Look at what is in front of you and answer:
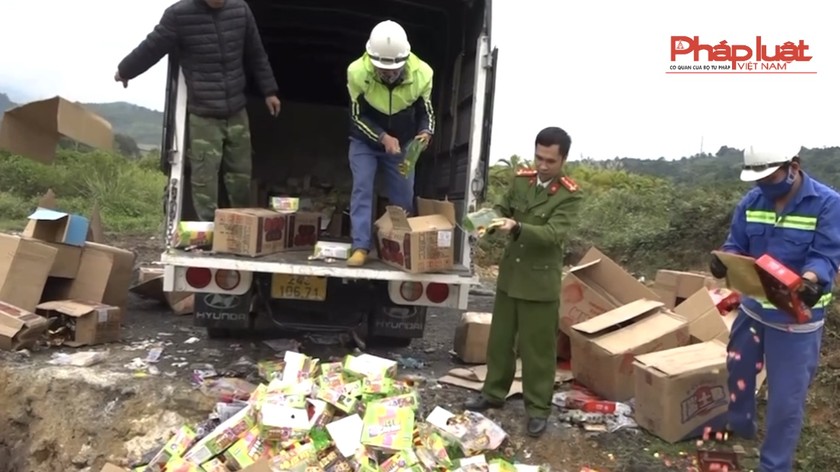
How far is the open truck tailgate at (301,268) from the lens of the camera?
4.03 metres

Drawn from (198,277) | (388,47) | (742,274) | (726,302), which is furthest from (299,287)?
(726,302)

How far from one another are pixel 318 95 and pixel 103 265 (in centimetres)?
247

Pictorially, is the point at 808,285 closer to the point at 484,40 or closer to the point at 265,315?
the point at 484,40

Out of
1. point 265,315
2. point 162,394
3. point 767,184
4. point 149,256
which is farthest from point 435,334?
point 149,256

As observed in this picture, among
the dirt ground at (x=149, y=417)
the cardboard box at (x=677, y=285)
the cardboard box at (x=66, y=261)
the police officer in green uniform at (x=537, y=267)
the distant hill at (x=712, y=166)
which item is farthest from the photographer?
the distant hill at (x=712, y=166)

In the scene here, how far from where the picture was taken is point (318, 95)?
6727 mm

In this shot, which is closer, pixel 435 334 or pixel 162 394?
pixel 162 394

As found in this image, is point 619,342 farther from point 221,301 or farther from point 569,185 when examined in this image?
point 221,301

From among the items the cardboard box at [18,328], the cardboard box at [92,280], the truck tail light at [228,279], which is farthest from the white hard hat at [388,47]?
the cardboard box at [18,328]

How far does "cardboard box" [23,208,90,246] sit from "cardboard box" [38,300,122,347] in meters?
0.48

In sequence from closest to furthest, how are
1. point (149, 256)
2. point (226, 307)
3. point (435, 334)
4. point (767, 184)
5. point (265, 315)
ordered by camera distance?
point (767, 184), point (226, 307), point (265, 315), point (435, 334), point (149, 256)

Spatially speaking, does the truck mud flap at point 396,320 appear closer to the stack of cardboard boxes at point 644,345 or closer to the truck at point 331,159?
the truck at point 331,159

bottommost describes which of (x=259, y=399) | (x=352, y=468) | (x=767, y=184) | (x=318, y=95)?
(x=352, y=468)

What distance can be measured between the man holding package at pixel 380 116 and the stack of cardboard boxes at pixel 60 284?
5.95ft
